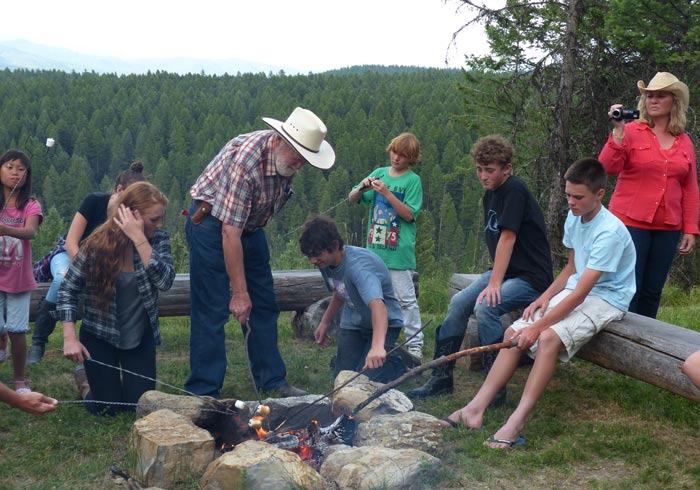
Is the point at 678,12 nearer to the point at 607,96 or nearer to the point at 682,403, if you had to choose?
the point at 607,96

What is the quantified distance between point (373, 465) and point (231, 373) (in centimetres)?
238

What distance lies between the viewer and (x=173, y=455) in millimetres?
3438

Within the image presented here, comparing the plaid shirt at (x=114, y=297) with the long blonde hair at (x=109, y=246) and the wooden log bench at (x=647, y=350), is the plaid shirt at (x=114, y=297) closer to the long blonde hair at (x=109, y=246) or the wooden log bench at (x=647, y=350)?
the long blonde hair at (x=109, y=246)

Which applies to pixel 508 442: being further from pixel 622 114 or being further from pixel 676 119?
pixel 676 119

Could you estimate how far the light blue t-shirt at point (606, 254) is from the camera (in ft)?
12.8

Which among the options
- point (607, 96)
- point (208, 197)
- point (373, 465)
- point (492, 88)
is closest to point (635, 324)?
point (373, 465)

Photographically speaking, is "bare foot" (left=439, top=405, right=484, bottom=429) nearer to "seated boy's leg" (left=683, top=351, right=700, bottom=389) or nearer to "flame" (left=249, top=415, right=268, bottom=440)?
"flame" (left=249, top=415, right=268, bottom=440)

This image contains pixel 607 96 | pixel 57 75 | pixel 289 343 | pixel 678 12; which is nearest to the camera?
pixel 289 343

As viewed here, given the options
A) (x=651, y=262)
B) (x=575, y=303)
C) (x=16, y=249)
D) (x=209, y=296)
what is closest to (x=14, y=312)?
(x=16, y=249)

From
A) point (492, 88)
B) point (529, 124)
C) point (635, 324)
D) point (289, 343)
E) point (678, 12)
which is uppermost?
point (678, 12)

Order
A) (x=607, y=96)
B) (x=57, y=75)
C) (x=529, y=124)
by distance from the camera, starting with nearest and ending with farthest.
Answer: (x=529, y=124) < (x=607, y=96) < (x=57, y=75)

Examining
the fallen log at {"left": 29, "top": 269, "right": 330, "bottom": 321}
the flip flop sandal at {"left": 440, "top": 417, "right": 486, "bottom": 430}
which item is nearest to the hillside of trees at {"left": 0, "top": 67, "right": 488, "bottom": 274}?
the fallen log at {"left": 29, "top": 269, "right": 330, "bottom": 321}

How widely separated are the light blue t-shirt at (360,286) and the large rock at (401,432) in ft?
2.54

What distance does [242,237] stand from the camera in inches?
182
